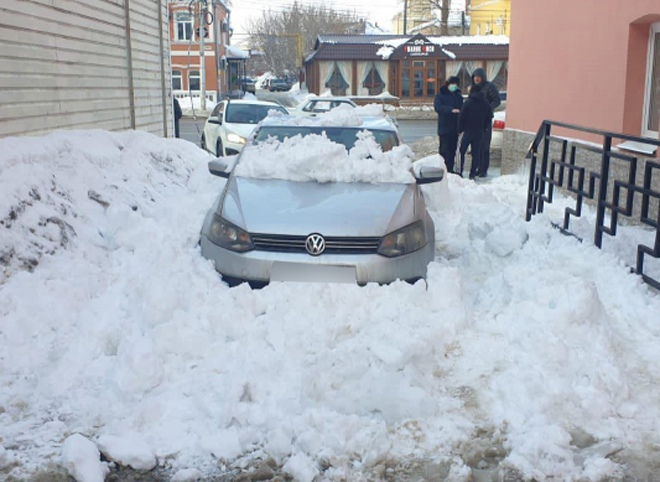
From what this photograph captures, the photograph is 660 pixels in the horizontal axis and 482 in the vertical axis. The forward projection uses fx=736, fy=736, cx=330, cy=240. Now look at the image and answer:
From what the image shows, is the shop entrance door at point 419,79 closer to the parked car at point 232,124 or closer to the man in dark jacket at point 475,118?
the parked car at point 232,124

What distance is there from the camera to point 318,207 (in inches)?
221

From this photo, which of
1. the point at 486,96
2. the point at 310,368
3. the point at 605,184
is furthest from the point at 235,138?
the point at 310,368

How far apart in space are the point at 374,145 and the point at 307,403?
3.30m

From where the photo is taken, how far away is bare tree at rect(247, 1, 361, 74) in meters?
87.9

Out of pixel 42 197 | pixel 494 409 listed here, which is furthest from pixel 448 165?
pixel 494 409

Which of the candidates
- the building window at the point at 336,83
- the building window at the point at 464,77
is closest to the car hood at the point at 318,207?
the building window at the point at 336,83

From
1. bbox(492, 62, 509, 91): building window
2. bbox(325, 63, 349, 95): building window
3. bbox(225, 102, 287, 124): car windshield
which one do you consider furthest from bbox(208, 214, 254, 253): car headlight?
bbox(492, 62, 509, 91): building window

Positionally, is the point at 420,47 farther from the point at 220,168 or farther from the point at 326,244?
the point at 326,244

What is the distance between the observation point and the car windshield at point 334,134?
274 inches

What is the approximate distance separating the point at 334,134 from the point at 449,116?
6.54 meters

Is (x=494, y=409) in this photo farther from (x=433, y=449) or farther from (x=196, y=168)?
(x=196, y=168)

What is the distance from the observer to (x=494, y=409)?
13.3 feet

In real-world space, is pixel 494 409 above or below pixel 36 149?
below

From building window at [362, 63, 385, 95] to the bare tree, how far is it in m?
39.7
